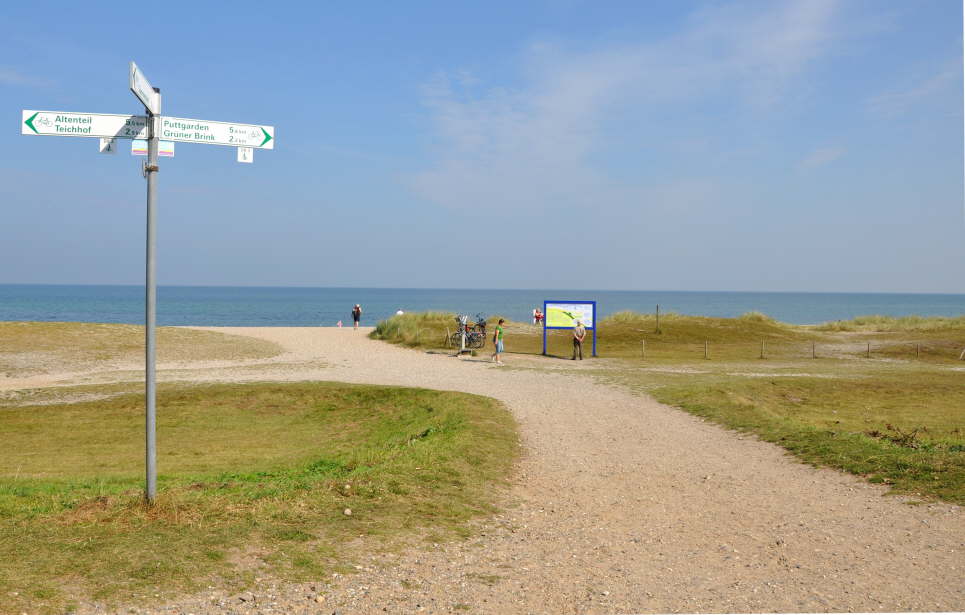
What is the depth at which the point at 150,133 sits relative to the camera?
21.3ft

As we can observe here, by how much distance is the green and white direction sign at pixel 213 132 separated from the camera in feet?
21.6

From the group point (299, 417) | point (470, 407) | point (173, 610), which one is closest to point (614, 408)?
point (470, 407)

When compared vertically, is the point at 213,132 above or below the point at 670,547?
above

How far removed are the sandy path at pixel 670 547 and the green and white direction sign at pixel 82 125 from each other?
13.3 feet

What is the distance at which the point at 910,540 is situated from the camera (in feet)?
22.8

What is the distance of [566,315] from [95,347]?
63.0 ft

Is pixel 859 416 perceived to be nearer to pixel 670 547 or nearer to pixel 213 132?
pixel 670 547

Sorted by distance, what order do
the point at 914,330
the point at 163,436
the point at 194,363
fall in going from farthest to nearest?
the point at 914,330 → the point at 194,363 → the point at 163,436

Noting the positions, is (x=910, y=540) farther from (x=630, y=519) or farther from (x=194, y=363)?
(x=194, y=363)

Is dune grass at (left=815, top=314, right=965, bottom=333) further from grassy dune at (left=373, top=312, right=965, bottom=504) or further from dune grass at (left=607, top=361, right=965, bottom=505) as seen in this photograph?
dune grass at (left=607, top=361, right=965, bottom=505)

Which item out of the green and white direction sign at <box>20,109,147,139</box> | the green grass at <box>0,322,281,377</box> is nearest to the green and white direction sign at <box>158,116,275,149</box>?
the green and white direction sign at <box>20,109,147,139</box>

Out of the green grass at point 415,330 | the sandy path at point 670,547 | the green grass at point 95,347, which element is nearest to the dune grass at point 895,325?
the green grass at point 415,330

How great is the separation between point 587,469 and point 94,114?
7.56 metres

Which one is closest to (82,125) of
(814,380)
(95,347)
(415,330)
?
(814,380)
